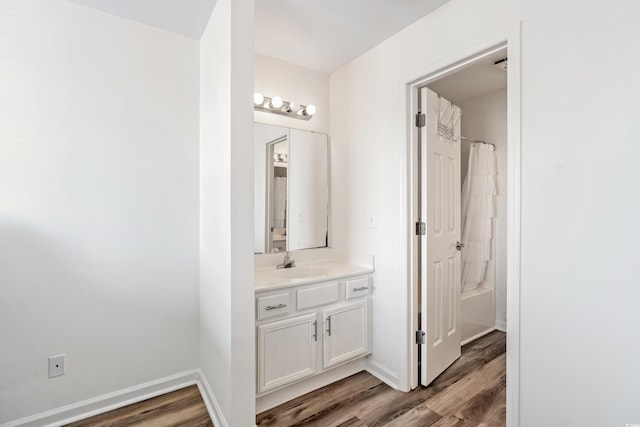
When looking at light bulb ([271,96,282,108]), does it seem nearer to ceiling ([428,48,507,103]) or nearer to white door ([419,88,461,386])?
white door ([419,88,461,386])

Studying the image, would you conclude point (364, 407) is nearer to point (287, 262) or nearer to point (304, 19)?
point (287, 262)

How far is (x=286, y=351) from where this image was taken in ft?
6.31

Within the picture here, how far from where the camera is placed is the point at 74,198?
1.81 meters

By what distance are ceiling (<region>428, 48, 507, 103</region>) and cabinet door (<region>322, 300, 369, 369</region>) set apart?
2.12 meters

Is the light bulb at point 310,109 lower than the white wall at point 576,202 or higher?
higher

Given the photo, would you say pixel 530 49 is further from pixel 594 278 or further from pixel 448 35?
pixel 594 278

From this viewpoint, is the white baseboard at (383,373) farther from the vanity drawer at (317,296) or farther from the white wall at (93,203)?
the white wall at (93,203)

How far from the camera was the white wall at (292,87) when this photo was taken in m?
2.45

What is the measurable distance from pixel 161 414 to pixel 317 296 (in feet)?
3.93

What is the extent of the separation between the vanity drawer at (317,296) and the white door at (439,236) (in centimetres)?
65

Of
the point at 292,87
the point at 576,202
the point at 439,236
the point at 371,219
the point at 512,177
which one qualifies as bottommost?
the point at 439,236

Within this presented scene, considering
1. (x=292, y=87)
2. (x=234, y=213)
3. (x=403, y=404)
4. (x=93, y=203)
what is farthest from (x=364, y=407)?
(x=292, y=87)

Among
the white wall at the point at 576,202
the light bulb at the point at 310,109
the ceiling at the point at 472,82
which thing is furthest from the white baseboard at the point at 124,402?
the ceiling at the point at 472,82

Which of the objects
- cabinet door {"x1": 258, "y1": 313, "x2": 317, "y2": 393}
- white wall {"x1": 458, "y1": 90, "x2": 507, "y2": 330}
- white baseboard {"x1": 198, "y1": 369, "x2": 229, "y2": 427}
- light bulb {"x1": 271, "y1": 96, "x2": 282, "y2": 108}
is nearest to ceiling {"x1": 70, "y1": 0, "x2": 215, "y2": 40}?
light bulb {"x1": 271, "y1": 96, "x2": 282, "y2": 108}
